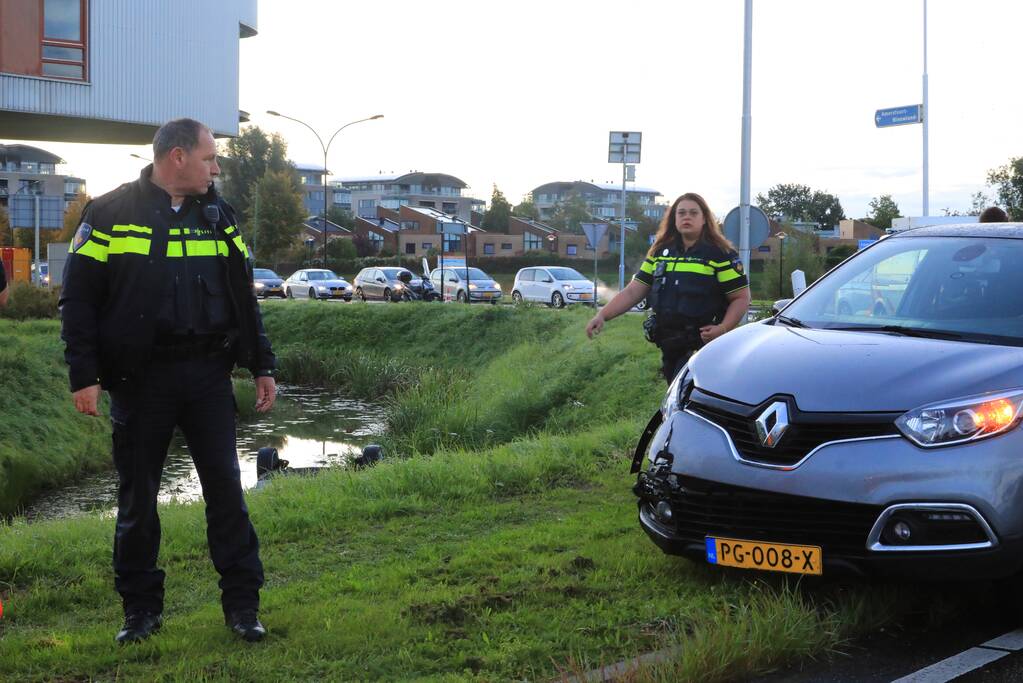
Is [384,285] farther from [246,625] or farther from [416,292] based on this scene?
[246,625]

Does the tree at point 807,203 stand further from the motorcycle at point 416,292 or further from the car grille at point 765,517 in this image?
the car grille at point 765,517

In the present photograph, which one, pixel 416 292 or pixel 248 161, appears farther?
pixel 248 161

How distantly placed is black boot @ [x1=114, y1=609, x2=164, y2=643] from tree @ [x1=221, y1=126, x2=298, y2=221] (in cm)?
8716

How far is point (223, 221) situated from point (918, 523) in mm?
2861

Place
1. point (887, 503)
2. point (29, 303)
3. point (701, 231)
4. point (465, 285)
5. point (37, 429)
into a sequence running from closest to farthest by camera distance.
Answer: point (887, 503), point (701, 231), point (37, 429), point (29, 303), point (465, 285)

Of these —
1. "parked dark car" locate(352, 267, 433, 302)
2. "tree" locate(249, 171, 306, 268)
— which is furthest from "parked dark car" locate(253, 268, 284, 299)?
"tree" locate(249, 171, 306, 268)

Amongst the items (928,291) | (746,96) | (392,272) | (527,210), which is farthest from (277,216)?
(928,291)

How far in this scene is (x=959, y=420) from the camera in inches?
171

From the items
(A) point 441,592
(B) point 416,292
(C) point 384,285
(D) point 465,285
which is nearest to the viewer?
(A) point 441,592

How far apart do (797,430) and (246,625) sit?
2.21 metres

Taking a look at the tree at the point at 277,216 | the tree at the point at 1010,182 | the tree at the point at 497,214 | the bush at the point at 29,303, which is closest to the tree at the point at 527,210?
the tree at the point at 497,214

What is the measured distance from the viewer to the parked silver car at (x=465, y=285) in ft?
148

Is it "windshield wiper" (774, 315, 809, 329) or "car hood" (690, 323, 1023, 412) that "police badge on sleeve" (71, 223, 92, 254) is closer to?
"car hood" (690, 323, 1023, 412)

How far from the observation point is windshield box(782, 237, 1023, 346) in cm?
515
